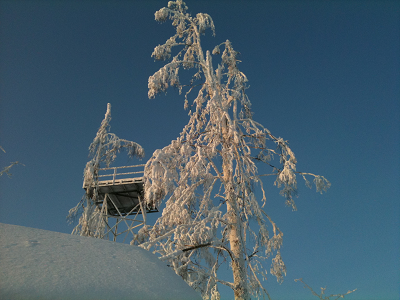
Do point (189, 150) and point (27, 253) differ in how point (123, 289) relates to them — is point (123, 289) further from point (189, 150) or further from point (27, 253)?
point (189, 150)

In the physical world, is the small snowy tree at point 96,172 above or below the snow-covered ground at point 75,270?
above

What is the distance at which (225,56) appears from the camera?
31.1 ft

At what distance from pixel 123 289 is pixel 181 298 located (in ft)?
1.79

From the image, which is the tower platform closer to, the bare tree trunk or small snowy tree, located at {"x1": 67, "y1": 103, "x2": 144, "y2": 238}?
small snowy tree, located at {"x1": 67, "y1": 103, "x2": 144, "y2": 238}

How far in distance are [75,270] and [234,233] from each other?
15.8ft

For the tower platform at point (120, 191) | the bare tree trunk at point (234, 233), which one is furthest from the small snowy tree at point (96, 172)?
the bare tree trunk at point (234, 233)

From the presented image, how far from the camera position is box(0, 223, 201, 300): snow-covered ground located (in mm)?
2209

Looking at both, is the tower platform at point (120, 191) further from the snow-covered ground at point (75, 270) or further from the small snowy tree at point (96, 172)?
the snow-covered ground at point (75, 270)

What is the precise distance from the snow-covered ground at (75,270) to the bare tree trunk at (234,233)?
143 inches

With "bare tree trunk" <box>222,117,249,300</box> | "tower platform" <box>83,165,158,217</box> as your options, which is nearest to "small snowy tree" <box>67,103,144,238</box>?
"tower platform" <box>83,165,158,217</box>

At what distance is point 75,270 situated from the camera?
2.47 m

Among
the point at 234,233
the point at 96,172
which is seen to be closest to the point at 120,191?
the point at 96,172

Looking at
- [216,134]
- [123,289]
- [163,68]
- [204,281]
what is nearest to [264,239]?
[204,281]

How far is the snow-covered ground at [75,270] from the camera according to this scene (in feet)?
7.25
